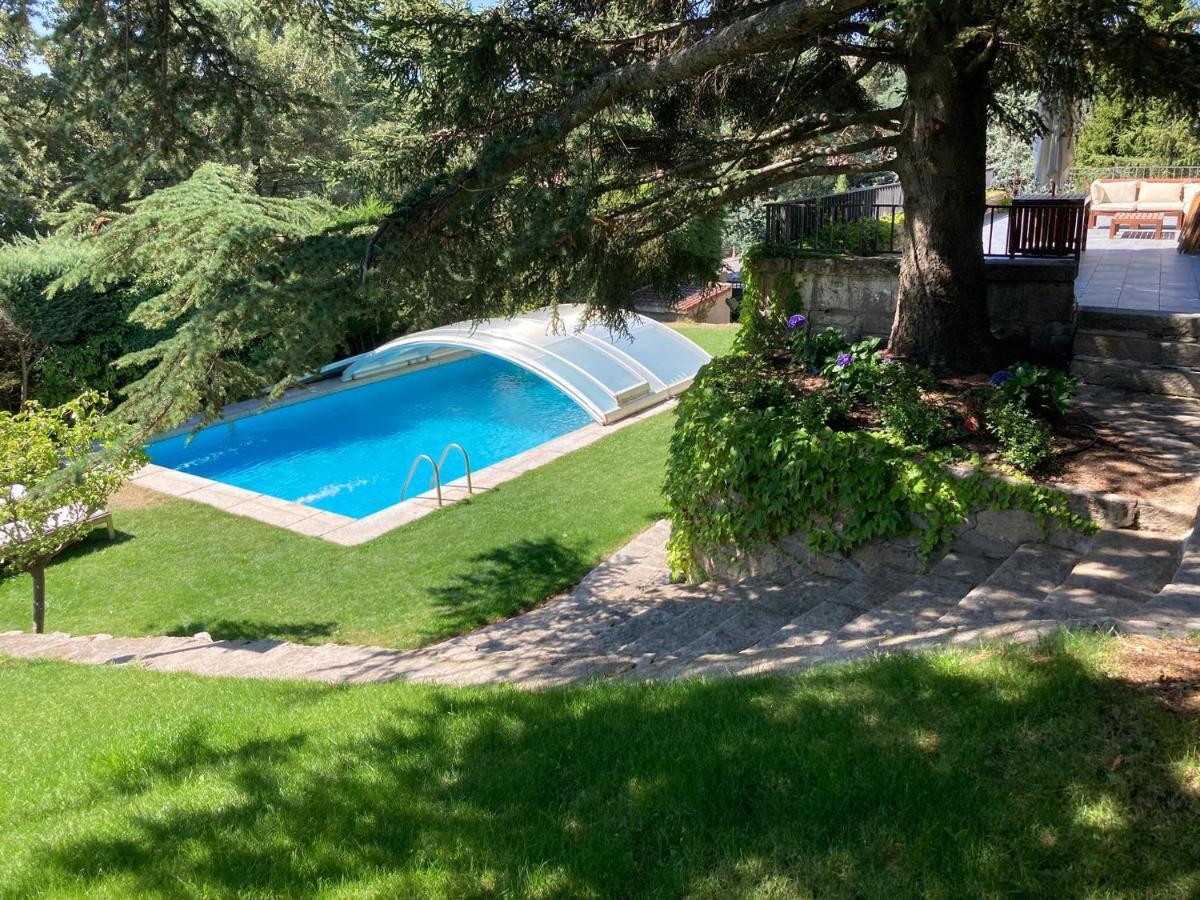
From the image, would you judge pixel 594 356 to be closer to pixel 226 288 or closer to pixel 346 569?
pixel 346 569

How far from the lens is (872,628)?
534 centimetres

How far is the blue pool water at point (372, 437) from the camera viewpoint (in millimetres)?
15125

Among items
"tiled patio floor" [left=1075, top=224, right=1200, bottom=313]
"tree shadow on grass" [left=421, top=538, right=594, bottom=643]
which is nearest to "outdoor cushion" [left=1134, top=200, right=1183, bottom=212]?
"tiled patio floor" [left=1075, top=224, right=1200, bottom=313]

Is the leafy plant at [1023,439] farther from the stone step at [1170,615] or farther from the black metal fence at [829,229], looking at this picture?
the black metal fence at [829,229]

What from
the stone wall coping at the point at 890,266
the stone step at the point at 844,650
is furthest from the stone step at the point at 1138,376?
the stone step at the point at 844,650

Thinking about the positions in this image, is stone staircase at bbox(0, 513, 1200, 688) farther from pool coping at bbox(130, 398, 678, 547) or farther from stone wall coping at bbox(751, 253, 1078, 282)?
stone wall coping at bbox(751, 253, 1078, 282)

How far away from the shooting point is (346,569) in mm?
9438

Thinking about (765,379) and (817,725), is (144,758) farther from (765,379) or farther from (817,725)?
(765,379)

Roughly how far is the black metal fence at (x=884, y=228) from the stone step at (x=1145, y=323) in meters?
0.97

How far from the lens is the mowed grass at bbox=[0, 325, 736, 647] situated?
8.38 meters

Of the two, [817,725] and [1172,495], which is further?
[1172,495]

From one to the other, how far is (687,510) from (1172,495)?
3.80 meters

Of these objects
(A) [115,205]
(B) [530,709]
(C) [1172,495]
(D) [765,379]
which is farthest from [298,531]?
(A) [115,205]

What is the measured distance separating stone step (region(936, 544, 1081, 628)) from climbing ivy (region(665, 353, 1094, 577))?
25cm
